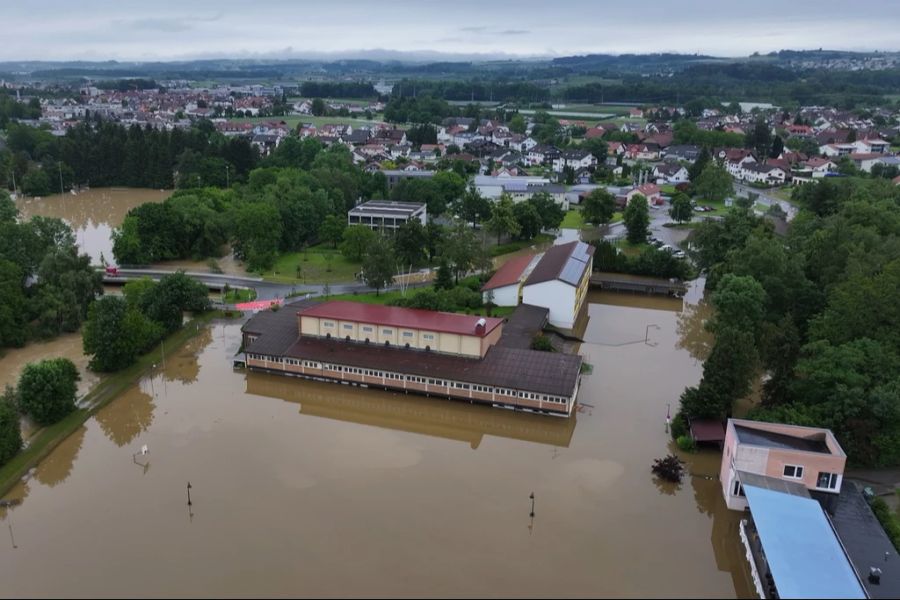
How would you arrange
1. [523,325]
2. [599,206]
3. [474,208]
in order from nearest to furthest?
[523,325]
[474,208]
[599,206]

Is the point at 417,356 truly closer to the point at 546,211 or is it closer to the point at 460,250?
the point at 460,250

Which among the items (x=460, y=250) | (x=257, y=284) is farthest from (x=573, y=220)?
(x=257, y=284)

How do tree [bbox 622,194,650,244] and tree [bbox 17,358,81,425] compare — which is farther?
tree [bbox 622,194,650,244]

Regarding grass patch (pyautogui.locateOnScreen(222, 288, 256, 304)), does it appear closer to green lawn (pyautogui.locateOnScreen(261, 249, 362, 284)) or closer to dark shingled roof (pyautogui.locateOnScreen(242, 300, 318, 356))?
green lawn (pyautogui.locateOnScreen(261, 249, 362, 284))

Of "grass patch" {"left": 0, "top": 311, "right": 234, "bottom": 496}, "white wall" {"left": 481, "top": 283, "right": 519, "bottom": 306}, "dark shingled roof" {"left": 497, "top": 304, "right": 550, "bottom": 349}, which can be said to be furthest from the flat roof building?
"grass patch" {"left": 0, "top": 311, "right": 234, "bottom": 496}

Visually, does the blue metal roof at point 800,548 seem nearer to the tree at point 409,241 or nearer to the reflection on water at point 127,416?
the reflection on water at point 127,416

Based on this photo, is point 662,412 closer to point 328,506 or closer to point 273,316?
point 328,506
